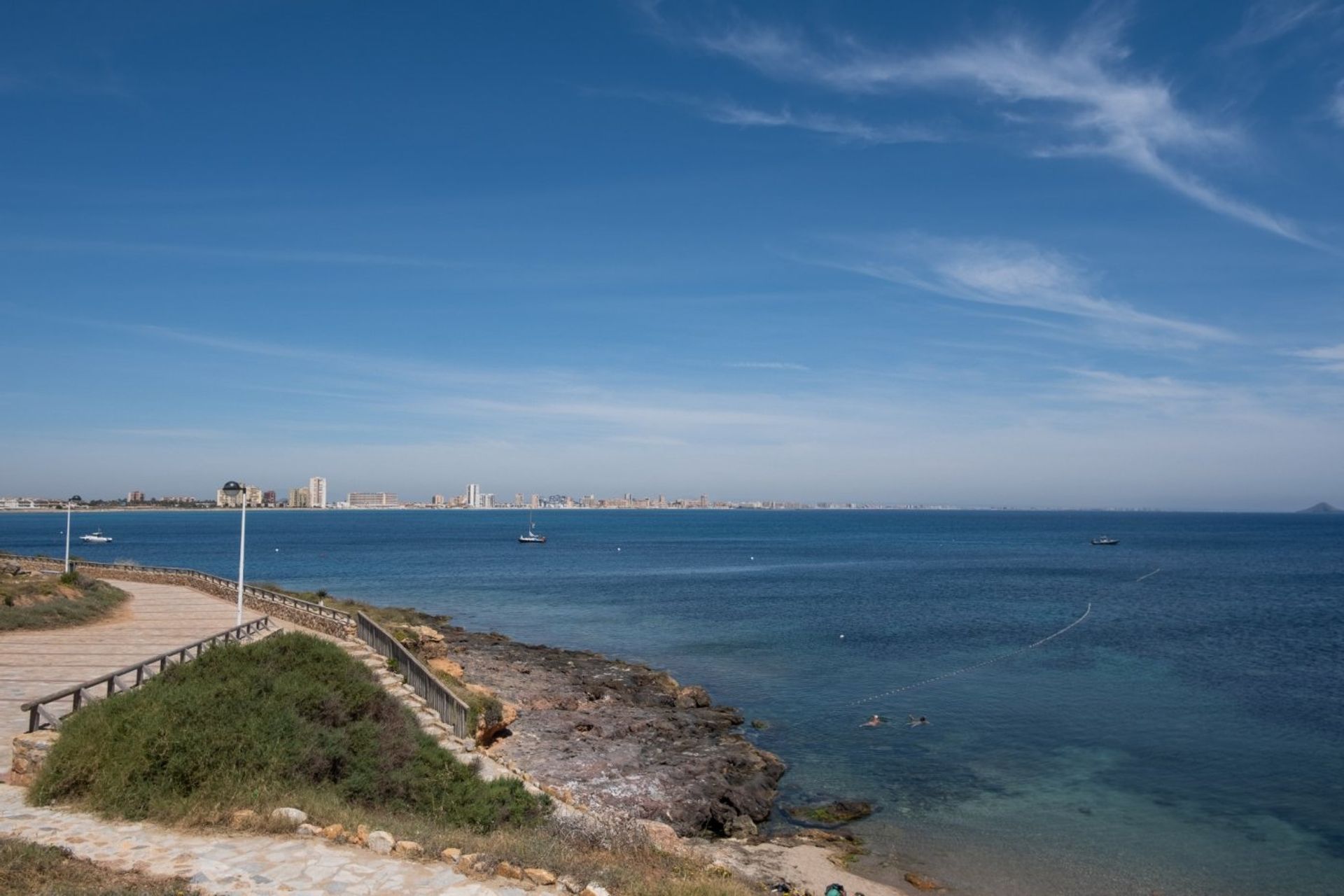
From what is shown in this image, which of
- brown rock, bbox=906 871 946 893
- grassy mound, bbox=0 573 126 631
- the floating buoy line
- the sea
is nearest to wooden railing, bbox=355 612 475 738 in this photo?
the sea

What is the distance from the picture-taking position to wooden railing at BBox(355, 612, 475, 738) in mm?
19609

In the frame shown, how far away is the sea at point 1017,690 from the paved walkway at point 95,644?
1560 centimetres

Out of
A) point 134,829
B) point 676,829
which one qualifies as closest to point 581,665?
point 676,829

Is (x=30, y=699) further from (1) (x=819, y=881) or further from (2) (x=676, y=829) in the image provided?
(1) (x=819, y=881)

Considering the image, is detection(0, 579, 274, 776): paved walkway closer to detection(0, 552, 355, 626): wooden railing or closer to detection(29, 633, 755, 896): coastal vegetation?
detection(0, 552, 355, 626): wooden railing

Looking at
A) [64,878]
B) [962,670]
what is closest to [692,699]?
[962,670]

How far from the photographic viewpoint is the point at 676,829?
1906 centimetres

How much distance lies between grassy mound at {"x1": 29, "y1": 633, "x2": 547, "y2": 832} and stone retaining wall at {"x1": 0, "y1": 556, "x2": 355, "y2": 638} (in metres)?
13.2

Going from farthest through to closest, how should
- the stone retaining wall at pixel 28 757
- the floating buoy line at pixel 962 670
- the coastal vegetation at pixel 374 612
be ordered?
the coastal vegetation at pixel 374 612
the floating buoy line at pixel 962 670
the stone retaining wall at pixel 28 757

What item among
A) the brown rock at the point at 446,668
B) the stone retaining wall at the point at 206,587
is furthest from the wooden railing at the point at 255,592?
the brown rock at the point at 446,668

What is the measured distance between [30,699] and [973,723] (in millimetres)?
26030

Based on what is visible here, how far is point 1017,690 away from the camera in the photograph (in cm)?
3359

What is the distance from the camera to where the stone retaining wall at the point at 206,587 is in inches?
1215

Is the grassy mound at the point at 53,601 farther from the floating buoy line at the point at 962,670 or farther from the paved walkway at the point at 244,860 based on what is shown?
the floating buoy line at the point at 962,670
